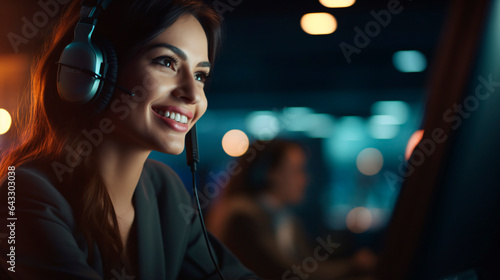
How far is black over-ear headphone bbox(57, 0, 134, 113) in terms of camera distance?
61 cm

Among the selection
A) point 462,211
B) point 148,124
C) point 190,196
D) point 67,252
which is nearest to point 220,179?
point 190,196

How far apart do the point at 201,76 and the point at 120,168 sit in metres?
0.22

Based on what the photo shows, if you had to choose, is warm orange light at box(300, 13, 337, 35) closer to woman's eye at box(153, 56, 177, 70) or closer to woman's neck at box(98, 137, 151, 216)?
woman's eye at box(153, 56, 177, 70)

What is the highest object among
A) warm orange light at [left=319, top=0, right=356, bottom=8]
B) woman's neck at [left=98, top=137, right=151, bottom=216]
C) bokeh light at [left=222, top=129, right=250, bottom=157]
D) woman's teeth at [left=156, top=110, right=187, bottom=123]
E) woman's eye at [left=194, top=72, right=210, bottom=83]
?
warm orange light at [left=319, top=0, right=356, bottom=8]

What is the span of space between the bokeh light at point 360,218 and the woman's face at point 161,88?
0.58 m

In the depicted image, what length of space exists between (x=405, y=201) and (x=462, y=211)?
0.29 ft

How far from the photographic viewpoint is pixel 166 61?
0.66 meters

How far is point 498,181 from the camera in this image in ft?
2.08

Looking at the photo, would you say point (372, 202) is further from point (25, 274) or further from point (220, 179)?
point (25, 274)

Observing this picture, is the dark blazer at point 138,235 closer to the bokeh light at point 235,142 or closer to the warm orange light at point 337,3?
the bokeh light at point 235,142

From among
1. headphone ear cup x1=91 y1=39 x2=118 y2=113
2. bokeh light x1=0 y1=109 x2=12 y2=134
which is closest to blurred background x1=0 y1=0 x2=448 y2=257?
bokeh light x1=0 y1=109 x2=12 y2=134

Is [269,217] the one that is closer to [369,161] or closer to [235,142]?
[235,142]

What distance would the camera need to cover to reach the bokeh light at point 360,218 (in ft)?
3.40

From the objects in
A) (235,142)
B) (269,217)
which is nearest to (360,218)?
(269,217)
